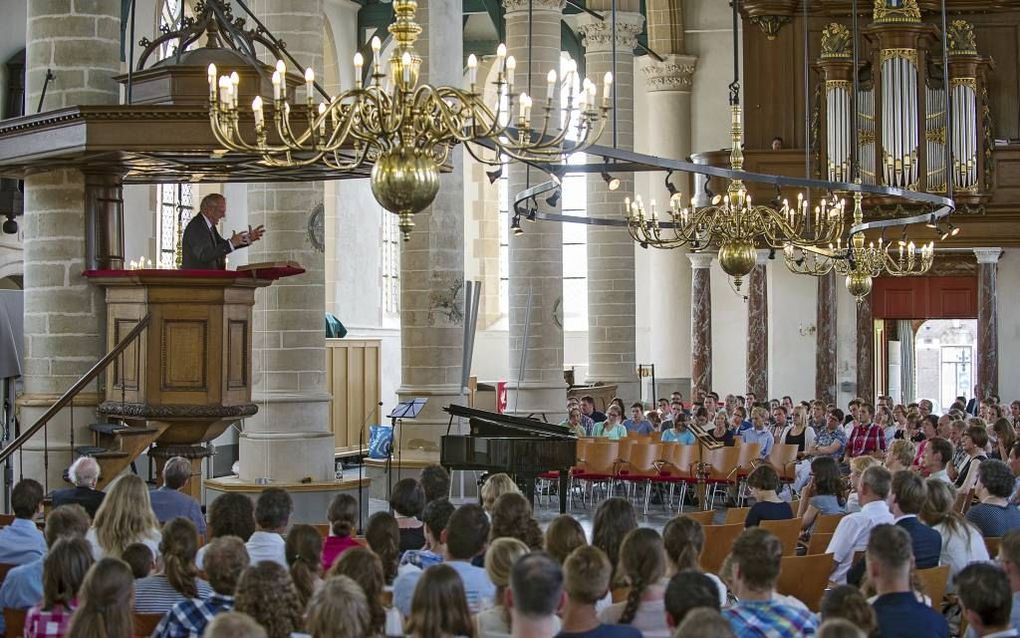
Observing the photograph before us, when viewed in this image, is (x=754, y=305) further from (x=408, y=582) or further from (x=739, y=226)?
(x=408, y=582)

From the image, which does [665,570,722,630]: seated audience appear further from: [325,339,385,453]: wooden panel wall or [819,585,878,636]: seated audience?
[325,339,385,453]: wooden panel wall

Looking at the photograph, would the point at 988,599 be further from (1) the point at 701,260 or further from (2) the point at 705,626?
(1) the point at 701,260

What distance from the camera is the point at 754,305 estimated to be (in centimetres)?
2528

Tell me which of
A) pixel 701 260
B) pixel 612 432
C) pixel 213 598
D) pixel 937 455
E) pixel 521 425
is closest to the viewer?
pixel 213 598

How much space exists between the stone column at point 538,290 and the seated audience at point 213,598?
50.5 feet

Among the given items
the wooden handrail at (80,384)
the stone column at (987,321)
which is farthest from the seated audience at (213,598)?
the stone column at (987,321)

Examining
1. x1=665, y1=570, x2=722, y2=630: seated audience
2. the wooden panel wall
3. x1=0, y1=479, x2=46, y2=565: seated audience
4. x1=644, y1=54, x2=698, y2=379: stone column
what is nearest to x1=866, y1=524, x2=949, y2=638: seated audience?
x1=665, y1=570, x2=722, y2=630: seated audience

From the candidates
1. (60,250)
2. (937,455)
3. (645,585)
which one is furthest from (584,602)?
(60,250)

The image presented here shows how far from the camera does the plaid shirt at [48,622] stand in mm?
5570

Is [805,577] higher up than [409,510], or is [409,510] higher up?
[409,510]

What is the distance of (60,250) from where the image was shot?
35.5 feet

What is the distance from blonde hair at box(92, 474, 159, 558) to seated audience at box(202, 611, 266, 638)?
314 cm

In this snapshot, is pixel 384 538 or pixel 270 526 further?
pixel 270 526

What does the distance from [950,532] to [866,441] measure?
8.68 meters
